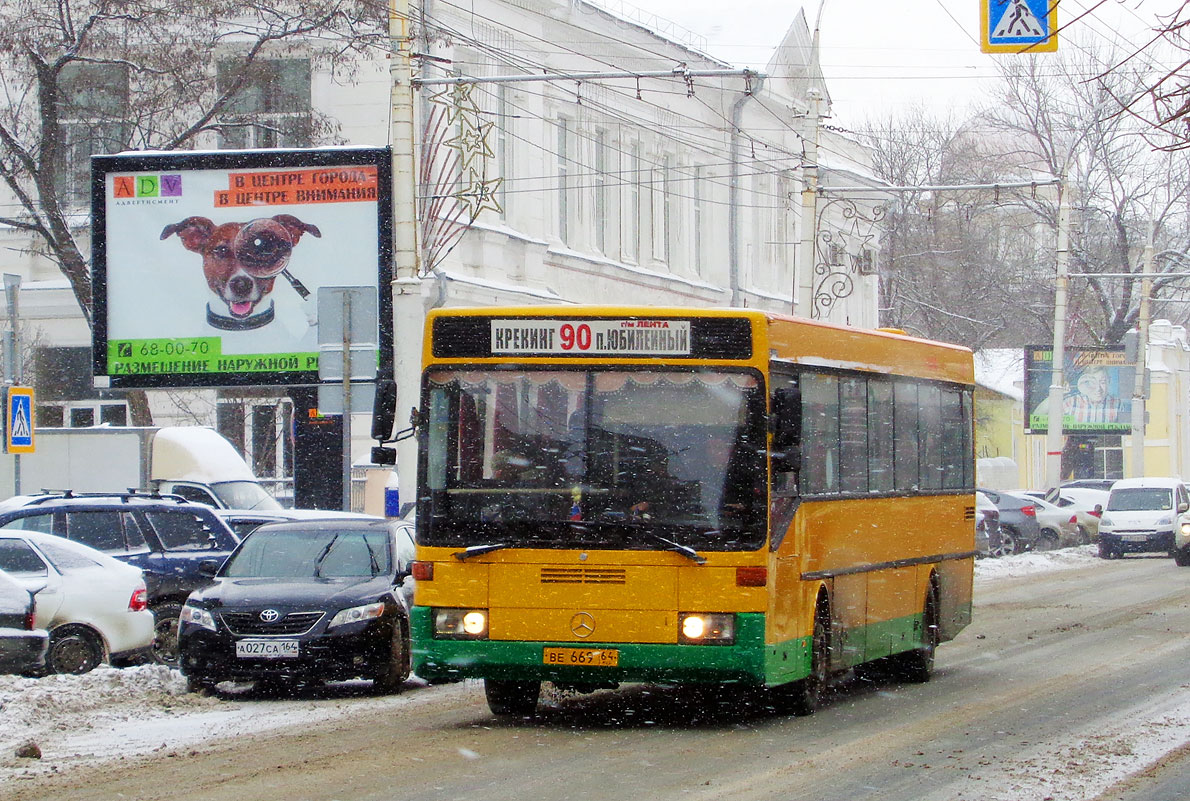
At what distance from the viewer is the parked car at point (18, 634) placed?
47.0 ft

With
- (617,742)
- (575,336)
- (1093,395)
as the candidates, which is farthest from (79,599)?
(1093,395)

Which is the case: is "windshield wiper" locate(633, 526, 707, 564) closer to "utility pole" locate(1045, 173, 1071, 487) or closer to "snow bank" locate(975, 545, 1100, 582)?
"snow bank" locate(975, 545, 1100, 582)

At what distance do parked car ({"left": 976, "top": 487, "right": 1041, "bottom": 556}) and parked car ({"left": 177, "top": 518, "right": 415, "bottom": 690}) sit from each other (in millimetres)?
27888

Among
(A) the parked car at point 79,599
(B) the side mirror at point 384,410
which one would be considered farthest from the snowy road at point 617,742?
(B) the side mirror at point 384,410

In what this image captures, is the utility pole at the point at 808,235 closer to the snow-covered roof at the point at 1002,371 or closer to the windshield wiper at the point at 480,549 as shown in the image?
the windshield wiper at the point at 480,549

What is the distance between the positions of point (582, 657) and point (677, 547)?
2.82ft

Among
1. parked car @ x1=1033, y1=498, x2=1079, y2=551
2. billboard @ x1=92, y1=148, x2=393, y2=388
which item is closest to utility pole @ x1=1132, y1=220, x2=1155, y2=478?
parked car @ x1=1033, y1=498, x2=1079, y2=551

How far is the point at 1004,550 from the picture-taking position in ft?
133

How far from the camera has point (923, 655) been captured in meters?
15.2

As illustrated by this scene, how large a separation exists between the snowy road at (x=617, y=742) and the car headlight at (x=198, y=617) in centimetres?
51

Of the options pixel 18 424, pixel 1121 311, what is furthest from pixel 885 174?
pixel 18 424

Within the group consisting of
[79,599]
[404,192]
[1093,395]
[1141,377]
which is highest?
[404,192]

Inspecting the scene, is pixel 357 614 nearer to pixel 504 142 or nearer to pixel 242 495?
pixel 242 495

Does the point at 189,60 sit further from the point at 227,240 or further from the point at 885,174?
the point at 885,174
